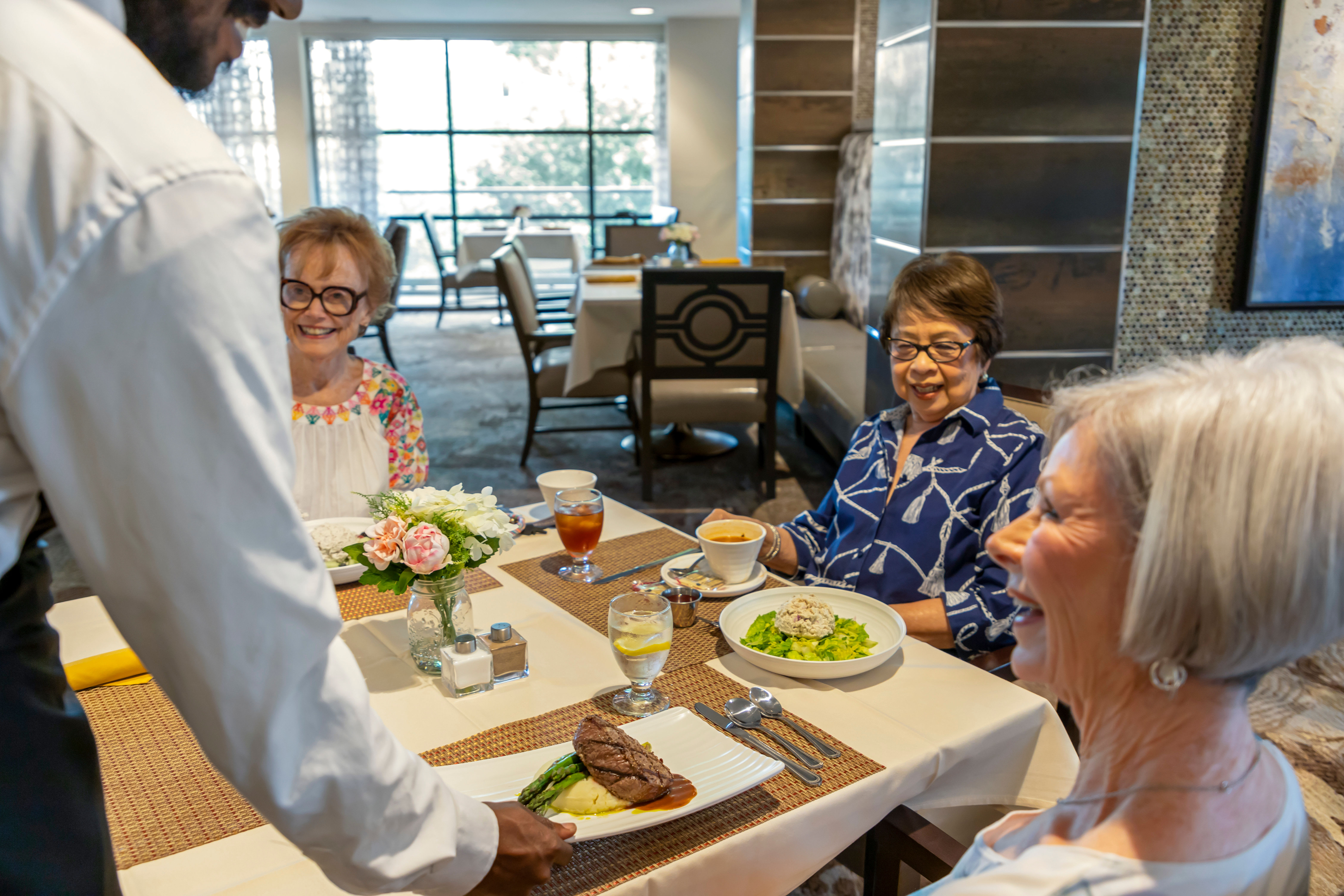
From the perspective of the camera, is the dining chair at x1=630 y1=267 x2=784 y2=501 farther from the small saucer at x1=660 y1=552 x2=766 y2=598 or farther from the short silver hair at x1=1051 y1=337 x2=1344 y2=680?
the short silver hair at x1=1051 y1=337 x2=1344 y2=680

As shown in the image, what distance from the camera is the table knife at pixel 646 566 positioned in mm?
1544

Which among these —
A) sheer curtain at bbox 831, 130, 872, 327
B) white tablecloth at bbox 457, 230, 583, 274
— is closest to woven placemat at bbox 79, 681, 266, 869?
sheer curtain at bbox 831, 130, 872, 327

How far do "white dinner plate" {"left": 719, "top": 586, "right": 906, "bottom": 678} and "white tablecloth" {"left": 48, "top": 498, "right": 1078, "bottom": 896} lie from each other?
0.08ft

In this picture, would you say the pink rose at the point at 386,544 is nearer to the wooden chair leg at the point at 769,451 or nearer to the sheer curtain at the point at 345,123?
the wooden chair leg at the point at 769,451

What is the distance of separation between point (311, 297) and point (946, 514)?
132 cm

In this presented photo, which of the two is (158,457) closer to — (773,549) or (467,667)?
(467,667)

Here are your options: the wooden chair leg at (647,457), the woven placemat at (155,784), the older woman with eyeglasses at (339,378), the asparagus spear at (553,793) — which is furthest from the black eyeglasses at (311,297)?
the wooden chair leg at (647,457)

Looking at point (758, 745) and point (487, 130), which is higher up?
point (487, 130)

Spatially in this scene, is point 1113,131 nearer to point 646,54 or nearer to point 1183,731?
point 1183,731

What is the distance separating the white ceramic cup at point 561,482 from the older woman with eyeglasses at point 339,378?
1.33 feet

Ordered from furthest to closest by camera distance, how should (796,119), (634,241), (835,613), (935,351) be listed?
(634,241) → (796,119) → (935,351) → (835,613)

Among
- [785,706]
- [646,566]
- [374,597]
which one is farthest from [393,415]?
[785,706]

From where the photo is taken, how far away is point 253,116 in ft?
34.0

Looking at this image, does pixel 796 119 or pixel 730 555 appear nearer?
pixel 730 555
